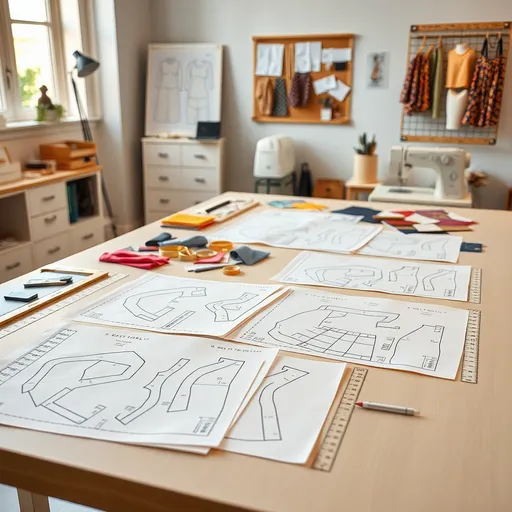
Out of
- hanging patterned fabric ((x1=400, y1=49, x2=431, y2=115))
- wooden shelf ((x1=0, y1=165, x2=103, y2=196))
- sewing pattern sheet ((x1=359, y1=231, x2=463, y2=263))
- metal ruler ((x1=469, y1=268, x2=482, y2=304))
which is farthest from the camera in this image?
hanging patterned fabric ((x1=400, y1=49, x2=431, y2=115))

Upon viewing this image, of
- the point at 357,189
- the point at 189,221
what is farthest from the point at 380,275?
the point at 357,189

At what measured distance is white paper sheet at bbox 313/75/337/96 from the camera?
4289mm

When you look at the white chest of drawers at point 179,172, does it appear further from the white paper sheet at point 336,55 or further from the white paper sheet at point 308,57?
the white paper sheet at point 336,55

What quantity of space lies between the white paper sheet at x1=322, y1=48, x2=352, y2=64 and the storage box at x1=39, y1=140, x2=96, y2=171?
1.86 metres

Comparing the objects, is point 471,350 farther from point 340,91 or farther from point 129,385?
point 340,91

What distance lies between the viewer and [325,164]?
14.8 ft

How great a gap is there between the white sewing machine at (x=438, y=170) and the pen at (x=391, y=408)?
2.17m

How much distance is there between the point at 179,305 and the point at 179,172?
3.32 metres

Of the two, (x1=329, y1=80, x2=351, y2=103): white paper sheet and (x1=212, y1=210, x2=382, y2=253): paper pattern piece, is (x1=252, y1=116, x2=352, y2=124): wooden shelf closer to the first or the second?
(x1=329, y1=80, x2=351, y2=103): white paper sheet

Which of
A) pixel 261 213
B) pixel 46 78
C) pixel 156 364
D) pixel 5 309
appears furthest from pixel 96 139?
pixel 156 364

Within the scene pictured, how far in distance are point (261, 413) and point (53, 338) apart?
1.66 feet

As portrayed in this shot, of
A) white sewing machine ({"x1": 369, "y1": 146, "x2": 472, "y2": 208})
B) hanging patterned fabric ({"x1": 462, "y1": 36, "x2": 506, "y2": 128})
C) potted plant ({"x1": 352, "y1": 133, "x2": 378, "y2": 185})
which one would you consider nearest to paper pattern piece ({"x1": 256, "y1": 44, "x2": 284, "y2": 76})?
potted plant ({"x1": 352, "y1": 133, "x2": 378, "y2": 185})

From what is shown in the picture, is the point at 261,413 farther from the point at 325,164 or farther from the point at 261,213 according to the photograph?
the point at 325,164

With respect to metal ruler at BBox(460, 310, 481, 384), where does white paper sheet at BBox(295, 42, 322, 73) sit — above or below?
above
